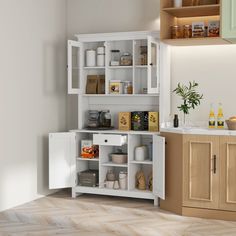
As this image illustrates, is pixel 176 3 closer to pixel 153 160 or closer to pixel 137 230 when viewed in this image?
pixel 153 160

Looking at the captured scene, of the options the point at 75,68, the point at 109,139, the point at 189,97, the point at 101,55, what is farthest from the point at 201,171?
the point at 75,68

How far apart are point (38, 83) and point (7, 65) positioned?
581 millimetres

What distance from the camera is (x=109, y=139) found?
17.6 feet

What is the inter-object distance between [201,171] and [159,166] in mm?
459

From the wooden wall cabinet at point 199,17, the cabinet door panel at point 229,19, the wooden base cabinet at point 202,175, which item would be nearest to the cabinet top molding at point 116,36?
the wooden wall cabinet at point 199,17

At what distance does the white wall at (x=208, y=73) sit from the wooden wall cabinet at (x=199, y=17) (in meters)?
0.20

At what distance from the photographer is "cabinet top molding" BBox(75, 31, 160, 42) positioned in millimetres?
5315

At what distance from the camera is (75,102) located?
611cm

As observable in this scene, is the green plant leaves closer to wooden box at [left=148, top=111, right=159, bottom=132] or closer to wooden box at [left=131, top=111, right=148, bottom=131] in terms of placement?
wooden box at [left=148, top=111, right=159, bottom=132]

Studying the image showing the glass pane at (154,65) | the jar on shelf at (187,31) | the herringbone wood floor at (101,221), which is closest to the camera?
the herringbone wood floor at (101,221)

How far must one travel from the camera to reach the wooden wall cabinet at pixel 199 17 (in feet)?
15.3

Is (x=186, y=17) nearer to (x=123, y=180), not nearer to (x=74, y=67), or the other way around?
(x=74, y=67)

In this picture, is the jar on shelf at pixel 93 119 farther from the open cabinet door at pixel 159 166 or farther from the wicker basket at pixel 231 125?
the wicker basket at pixel 231 125

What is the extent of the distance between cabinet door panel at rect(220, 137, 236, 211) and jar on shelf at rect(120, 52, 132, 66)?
1.46 meters
